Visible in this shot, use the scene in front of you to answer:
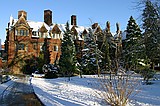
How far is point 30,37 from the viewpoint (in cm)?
5344

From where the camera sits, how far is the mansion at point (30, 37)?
5156cm

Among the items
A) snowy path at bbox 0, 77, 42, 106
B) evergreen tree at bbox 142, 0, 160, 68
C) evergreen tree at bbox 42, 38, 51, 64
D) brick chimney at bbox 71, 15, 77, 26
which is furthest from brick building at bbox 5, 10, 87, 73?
snowy path at bbox 0, 77, 42, 106

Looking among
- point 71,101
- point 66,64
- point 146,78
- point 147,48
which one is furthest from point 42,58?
point 71,101

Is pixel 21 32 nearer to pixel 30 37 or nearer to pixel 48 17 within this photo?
pixel 30 37

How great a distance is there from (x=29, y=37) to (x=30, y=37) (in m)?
0.24

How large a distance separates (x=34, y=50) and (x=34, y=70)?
17.0 feet

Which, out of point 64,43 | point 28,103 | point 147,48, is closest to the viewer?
point 28,103

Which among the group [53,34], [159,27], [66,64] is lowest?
[66,64]

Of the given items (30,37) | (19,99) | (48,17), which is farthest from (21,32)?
→ (19,99)

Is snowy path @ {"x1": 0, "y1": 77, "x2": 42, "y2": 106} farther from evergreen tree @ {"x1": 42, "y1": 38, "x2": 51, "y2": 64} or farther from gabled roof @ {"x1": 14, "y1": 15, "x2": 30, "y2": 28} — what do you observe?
gabled roof @ {"x1": 14, "y1": 15, "x2": 30, "y2": 28}

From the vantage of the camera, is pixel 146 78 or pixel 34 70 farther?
pixel 34 70

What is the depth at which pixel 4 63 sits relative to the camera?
165 feet

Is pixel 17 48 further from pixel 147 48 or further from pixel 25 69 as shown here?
pixel 147 48

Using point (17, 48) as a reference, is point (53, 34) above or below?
above
